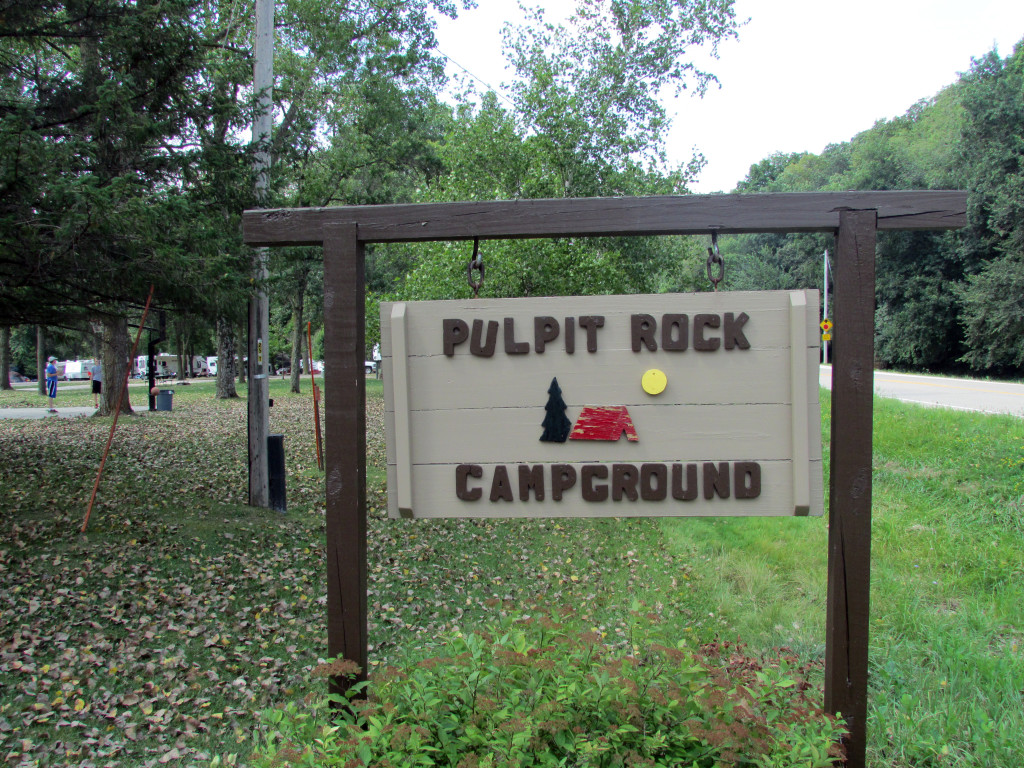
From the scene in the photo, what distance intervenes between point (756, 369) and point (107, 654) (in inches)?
176

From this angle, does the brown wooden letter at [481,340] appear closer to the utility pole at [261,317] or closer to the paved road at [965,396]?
the utility pole at [261,317]

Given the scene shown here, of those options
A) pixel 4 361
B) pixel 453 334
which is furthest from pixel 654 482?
pixel 4 361

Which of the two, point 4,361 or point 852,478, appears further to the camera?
point 4,361

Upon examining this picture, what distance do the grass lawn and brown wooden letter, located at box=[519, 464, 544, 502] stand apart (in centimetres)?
56

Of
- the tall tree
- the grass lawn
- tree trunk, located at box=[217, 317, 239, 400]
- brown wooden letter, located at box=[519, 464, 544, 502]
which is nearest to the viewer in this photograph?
brown wooden letter, located at box=[519, 464, 544, 502]

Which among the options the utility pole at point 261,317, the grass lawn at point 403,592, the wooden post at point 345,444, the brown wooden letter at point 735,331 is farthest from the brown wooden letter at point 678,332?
the utility pole at point 261,317

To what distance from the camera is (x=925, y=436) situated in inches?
445

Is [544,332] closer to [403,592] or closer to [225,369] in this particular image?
[403,592]

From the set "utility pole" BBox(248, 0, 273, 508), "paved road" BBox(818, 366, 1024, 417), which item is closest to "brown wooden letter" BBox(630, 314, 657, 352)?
"utility pole" BBox(248, 0, 273, 508)

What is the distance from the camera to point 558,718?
7.25ft

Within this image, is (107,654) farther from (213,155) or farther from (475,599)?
(213,155)

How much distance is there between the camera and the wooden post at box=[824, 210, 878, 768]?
102 inches

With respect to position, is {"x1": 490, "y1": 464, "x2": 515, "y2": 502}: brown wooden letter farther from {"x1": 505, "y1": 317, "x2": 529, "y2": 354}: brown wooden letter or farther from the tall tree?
the tall tree

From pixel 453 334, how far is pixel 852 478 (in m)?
1.59
